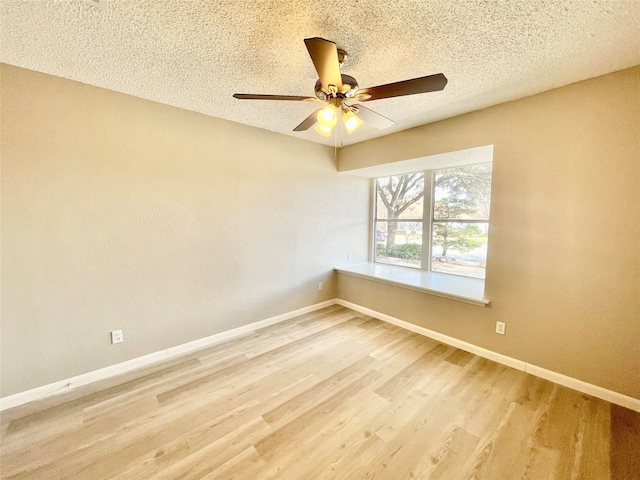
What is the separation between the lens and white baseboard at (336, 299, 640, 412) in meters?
1.84

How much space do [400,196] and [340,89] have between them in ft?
9.00

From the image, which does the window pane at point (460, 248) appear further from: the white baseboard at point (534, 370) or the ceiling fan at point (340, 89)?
the ceiling fan at point (340, 89)

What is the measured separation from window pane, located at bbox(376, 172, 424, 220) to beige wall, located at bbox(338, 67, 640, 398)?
1.10 m

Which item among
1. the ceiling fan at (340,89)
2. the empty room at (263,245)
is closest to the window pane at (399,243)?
the empty room at (263,245)

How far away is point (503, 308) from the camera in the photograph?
92.9 inches

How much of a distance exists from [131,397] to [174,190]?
178cm

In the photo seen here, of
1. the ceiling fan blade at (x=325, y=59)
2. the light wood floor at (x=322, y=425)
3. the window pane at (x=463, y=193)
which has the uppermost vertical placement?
the ceiling fan blade at (x=325, y=59)

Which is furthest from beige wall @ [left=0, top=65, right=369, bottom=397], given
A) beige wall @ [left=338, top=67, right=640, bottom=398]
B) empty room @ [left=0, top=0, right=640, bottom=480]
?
beige wall @ [left=338, top=67, right=640, bottom=398]

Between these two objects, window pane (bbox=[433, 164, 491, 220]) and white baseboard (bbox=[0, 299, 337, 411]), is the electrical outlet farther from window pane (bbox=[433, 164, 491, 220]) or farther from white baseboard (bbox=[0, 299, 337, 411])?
window pane (bbox=[433, 164, 491, 220])

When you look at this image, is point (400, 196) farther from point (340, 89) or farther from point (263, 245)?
point (340, 89)

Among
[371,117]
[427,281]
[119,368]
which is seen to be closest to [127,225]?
[119,368]

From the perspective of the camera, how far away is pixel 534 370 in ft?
7.18

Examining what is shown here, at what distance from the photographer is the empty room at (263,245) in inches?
55.0

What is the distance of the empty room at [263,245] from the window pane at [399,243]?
2.61 ft
